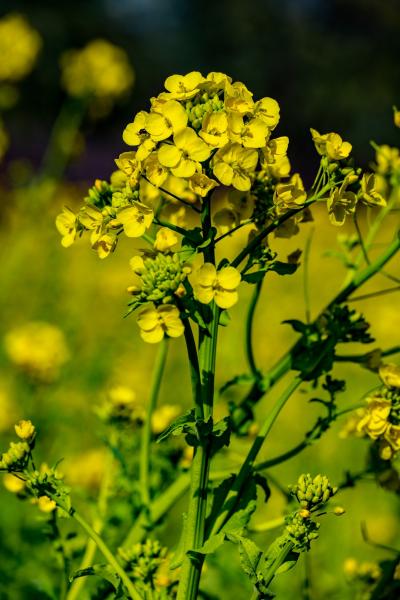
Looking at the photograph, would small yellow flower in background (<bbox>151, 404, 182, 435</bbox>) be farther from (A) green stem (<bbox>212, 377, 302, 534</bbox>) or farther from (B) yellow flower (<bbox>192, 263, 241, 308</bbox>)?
(B) yellow flower (<bbox>192, 263, 241, 308</bbox>)

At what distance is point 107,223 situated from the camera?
1.09 m

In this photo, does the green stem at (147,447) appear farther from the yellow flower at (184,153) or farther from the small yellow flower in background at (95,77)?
the small yellow flower in background at (95,77)

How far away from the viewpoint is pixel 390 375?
1240mm

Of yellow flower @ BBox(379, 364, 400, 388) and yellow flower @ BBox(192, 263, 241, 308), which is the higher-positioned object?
yellow flower @ BBox(379, 364, 400, 388)

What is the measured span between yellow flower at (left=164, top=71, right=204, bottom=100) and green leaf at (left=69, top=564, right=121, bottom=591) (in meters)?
0.62

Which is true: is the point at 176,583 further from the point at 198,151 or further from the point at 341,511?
the point at 198,151

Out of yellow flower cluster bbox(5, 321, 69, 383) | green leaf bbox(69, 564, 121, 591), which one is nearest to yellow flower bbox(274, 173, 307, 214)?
green leaf bbox(69, 564, 121, 591)

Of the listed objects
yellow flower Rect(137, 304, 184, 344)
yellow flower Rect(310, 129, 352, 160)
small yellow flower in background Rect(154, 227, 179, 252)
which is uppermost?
yellow flower Rect(310, 129, 352, 160)

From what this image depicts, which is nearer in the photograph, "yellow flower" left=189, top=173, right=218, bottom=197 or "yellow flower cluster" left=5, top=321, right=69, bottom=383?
"yellow flower" left=189, top=173, right=218, bottom=197

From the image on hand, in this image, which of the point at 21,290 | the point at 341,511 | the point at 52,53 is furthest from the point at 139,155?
the point at 52,53

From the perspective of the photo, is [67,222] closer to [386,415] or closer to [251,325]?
[251,325]

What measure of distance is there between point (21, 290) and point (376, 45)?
918 cm

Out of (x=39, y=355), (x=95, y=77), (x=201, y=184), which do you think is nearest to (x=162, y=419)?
(x=201, y=184)

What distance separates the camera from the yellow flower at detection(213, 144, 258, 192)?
3.39ft
